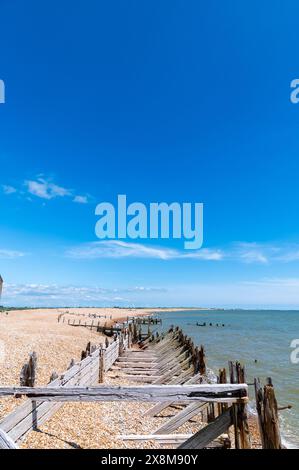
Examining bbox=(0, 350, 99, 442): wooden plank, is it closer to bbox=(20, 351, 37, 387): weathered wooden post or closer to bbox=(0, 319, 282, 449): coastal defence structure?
bbox=(0, 319, 282, 449): coastal defence structure

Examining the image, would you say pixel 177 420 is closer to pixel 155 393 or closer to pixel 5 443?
pixel 155 393

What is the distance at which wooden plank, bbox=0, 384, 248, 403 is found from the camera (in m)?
6.28

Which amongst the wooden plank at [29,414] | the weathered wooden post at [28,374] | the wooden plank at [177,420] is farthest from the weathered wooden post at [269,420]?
the weathered wooden post at [28,374]

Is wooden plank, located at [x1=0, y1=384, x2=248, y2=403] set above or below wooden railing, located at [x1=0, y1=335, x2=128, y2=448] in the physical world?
above

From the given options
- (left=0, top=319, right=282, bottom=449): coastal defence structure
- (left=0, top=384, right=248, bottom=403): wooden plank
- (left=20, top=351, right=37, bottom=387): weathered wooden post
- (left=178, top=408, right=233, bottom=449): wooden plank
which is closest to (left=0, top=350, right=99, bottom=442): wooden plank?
(left=0, top=319, right=282, bottom=449): coastal defence structure

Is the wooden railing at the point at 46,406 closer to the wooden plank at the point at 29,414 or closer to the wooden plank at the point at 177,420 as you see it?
the wooden plank at the point at 29,414

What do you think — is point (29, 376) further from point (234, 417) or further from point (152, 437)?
point (234, 417)

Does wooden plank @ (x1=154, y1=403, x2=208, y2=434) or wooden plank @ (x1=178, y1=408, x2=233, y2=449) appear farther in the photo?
wooden plank @ (x1=154, y1=403, x2=208, y2=434)

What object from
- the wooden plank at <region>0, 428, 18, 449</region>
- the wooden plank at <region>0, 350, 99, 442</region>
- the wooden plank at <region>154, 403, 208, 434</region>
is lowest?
the wooden plank at <region>154, 403, 208, 434</region>

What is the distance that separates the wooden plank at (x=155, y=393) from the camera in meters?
6.28

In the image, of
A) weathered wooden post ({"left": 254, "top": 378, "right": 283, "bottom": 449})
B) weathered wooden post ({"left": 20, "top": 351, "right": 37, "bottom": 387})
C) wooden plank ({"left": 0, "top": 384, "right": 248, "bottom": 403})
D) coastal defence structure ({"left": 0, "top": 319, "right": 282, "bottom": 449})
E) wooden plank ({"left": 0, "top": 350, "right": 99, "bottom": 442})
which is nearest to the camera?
weathered wooden post ({"left": 254, "top": 378, "right": 283, "bottom": 449})

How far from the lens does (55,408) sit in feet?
30.0

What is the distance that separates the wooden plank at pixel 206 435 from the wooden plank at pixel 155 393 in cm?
48

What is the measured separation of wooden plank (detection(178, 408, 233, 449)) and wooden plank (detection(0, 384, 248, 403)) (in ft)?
1.58
